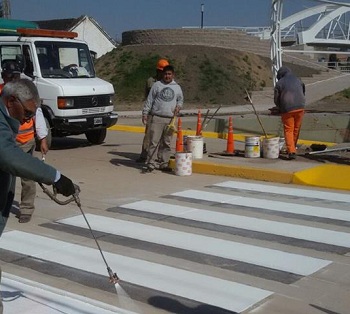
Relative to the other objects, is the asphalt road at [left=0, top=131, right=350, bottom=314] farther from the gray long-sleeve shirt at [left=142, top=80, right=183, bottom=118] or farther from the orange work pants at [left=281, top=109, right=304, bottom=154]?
the orange work pants at [left=281, top=109, right=304, bottom=154]

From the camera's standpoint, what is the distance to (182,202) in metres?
9.42

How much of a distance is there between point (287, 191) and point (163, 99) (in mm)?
2864

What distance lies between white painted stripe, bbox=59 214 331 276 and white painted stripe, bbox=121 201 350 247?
0.67 m

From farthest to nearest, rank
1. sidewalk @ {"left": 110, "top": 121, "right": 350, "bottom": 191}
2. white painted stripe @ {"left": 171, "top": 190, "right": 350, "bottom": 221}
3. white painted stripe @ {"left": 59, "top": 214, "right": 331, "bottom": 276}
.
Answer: sidewalk @ {"left": 110, "top": 121, "right": 350, "bottom": 191} → white painted stripe @ {"left": 171, "top": 190, "right": 350, "bottom": 221} → white painted stripe @ {"left": 59, "top": 214, "right": 331, "bottom": 276}

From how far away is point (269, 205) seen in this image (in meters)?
9.17

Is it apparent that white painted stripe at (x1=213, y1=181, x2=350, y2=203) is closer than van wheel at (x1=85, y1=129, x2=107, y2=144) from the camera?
Yes

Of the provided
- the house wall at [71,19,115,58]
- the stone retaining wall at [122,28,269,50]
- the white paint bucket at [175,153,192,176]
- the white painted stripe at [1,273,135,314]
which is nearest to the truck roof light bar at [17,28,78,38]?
the white paint bucket at [175,153,192,176]

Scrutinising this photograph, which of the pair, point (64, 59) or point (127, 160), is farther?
point (64, 59)

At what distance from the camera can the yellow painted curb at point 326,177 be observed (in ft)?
34.7

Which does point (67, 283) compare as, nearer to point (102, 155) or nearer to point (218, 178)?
point (218, 178)

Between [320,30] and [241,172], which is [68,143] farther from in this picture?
[320,30]

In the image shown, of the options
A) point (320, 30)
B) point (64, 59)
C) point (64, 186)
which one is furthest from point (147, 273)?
point (320, 30)

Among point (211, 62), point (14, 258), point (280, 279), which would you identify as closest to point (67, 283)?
point (14, 258)

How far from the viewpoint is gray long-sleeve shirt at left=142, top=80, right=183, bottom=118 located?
11.6 meters
